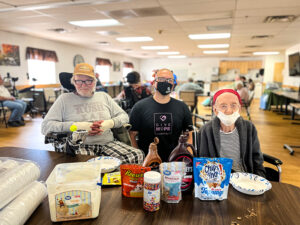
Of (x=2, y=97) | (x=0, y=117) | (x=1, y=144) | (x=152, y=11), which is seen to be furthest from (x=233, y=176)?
(x=0, y=117)

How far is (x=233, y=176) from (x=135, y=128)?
1.11 meters

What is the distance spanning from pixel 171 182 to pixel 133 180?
163mm

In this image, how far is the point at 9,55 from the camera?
21.2 feet

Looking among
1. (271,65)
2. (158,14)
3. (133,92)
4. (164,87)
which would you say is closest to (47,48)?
(158,14)

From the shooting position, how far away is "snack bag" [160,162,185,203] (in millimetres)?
880

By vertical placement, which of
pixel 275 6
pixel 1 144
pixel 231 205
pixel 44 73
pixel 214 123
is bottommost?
pixel 1 144

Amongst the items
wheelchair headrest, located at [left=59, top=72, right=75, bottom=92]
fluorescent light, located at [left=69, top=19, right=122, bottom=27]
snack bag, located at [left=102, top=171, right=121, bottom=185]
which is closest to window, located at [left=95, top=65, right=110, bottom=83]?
fluorescent light, located at [left=69, top=19, right=122, bottom=27]

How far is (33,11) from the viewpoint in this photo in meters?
4.23

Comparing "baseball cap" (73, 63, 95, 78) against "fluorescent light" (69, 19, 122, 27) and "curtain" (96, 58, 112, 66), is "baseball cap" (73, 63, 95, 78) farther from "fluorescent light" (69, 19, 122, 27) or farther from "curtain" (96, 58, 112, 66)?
"curtain" (96, 58, 112, 66)

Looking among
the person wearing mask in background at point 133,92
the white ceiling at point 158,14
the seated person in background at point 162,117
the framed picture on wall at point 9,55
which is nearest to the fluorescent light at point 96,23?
the white ceiling at point 158,14

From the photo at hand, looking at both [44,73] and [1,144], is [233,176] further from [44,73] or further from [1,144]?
[44,73]

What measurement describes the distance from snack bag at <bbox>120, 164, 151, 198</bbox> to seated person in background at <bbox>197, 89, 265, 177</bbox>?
65cm

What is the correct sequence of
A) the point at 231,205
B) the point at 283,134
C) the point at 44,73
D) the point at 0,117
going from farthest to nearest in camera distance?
the point at 44,73, the point at 0,117, the point at 283,134, the point at 231,205

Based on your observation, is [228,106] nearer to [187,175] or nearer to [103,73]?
[187,175]
